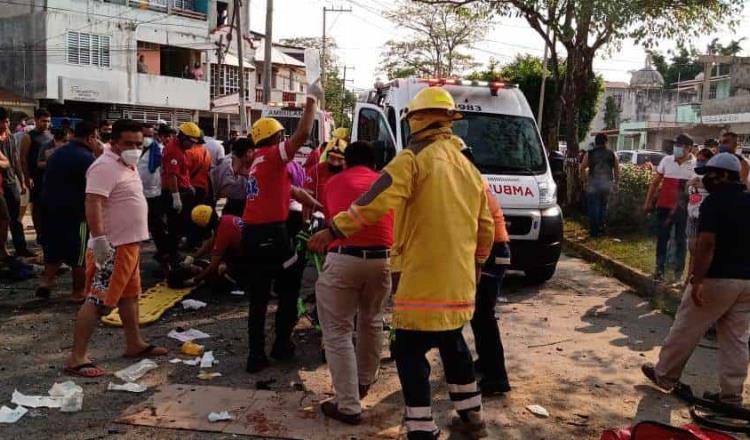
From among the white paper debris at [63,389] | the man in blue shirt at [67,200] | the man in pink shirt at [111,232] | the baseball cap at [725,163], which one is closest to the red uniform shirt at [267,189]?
the man in pink shirt at [111,232]

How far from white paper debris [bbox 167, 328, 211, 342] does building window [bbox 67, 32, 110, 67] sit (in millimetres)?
28652

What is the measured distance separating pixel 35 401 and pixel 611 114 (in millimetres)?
64047

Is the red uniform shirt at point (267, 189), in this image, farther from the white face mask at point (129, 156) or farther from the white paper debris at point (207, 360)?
the white paper debris at point (207, 360)

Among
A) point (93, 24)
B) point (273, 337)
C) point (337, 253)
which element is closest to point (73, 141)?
point (273, 337)

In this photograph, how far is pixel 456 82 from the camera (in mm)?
8539

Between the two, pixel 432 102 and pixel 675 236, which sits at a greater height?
pixel 432 102

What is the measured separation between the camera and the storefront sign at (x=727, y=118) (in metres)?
36.1

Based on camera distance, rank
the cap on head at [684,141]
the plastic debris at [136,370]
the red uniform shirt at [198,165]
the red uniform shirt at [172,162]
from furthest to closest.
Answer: the red uniform shirt at [198,165] → the cap on head at [684,141] → the red uniform shirt at [172,162] → the plastic debris at [136,370]

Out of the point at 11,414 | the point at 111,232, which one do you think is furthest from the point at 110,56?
the point at 11,414

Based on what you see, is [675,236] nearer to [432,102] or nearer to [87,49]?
[432,102]

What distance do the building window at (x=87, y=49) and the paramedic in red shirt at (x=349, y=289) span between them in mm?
30625

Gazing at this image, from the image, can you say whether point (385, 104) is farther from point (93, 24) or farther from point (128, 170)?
point (93, 24)

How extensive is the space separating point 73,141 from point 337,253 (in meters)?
3.68

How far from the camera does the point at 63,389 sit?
14.9 ft
